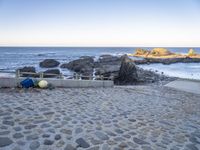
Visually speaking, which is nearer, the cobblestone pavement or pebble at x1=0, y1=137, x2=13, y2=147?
pebble at x1=0, y1=137, x2=13, y2=147

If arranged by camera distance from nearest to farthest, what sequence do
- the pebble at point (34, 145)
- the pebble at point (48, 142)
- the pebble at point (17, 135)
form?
the pebble at point (34, 145) → the pebble at point (48, 142) → the pebble at point (17, 135)

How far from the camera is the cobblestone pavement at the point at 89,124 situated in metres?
5.34

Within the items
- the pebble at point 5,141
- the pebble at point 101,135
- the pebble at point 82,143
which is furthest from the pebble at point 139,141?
the pebble at point 5,141

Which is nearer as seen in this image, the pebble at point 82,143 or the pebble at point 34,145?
the pebble at point 34,145

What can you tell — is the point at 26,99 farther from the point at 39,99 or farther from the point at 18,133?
the point at 18,133

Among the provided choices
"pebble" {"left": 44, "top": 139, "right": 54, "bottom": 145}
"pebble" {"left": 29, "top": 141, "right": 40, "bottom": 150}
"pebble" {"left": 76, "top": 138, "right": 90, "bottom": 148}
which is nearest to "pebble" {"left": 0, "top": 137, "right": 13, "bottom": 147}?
"pebble" {"left": 29, "top": 141, "right": 40, "bottom": 150}

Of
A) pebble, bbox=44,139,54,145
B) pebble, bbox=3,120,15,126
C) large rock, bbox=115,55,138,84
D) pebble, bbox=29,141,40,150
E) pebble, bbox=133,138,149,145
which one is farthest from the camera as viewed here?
large rock, bbox=115,55,138,84

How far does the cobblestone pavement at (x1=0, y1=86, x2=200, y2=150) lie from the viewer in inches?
210

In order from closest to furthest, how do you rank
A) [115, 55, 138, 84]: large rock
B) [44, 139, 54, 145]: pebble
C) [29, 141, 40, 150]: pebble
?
[29, 141, 40, 150]: pebble → [44, 139, 54, 145]: pebble → [115, 55, 138, 84]: large rock

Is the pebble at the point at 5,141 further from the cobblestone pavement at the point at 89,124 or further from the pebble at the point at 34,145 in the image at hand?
the pebble at the point at 34,145

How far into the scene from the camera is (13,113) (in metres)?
6.88

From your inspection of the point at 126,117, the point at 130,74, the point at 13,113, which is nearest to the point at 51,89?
the point at 13,113

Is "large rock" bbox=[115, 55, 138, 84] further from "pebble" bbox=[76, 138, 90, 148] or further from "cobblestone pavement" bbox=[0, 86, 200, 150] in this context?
"pebble" bbox=[76, 138, 90, 148]

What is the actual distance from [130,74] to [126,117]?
740 inches
